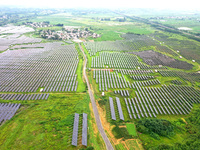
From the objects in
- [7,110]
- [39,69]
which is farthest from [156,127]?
[39,69]

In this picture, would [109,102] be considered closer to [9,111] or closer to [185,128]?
[185,128]

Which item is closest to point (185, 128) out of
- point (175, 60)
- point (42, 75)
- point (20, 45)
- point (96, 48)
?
point (175, 60)

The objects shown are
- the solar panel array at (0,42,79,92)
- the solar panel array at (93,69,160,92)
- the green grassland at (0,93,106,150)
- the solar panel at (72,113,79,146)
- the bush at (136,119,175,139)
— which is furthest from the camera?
the solar panel array at (93,69,160,92)

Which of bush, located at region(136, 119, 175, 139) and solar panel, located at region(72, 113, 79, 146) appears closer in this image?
solar panel, located at region(72, 113, 79, 146)

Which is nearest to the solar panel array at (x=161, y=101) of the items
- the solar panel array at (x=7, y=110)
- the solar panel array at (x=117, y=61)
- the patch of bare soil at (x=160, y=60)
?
the solar panel array at (x=117, y=61)

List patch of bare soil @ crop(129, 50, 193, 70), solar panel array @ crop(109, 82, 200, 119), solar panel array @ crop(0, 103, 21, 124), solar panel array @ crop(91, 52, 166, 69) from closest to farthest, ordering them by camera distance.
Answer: solar panel array @ crop(0, 103, 21, 124) → solar panel array @ crop(109, 82, 200, 119) → solar panel array @ crop(91, 52, 166, 69) → patch of bare soil @ crop(129, 50, 193, 70)

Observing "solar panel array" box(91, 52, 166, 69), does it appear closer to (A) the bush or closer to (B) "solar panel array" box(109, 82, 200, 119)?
(B) "solar panel array" box(109, 82, 200, 119)

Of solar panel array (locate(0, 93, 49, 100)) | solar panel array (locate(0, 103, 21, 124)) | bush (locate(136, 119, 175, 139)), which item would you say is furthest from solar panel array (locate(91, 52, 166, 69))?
solar panel array (locate(0, 103, 21, 124))
